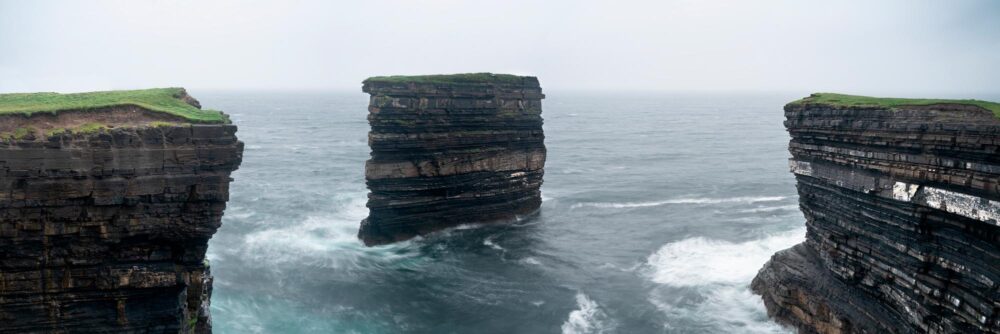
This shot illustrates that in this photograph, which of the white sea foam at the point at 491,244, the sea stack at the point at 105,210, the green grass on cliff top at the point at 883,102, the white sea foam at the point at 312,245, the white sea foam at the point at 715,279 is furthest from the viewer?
the white sea foam at the point at 491,244

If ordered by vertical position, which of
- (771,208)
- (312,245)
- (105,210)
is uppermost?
(105,210)

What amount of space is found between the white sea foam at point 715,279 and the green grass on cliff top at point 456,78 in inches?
638

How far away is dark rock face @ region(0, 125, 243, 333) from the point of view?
61.9 feet

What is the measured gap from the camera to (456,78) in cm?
4653

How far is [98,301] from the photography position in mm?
20359

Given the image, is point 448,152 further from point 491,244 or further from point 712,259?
point 712,259

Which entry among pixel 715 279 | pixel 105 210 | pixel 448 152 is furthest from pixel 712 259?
pixel 105 210

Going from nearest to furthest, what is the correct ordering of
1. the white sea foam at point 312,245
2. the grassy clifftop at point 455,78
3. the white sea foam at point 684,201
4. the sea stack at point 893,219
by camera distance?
the sea stack at point 893,219
the white sea foam at point 312,245
the grassy clifftop at point 455,78
the white sea foam at point 684,201

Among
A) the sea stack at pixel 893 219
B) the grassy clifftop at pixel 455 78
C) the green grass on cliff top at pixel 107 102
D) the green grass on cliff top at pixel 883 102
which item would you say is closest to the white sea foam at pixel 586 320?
the sea stack at pixel 893 219

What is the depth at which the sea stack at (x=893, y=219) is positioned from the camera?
67.8 ft

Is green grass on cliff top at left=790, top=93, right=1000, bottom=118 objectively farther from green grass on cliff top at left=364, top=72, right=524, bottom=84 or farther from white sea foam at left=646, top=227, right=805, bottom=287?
green grass on cliff top at left=364, top=72, right=524, bottom=84

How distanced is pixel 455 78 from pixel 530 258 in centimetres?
1398

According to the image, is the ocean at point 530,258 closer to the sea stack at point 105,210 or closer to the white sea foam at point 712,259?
the white sea foam at point 712,259

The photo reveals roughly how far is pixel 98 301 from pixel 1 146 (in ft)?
16.9
